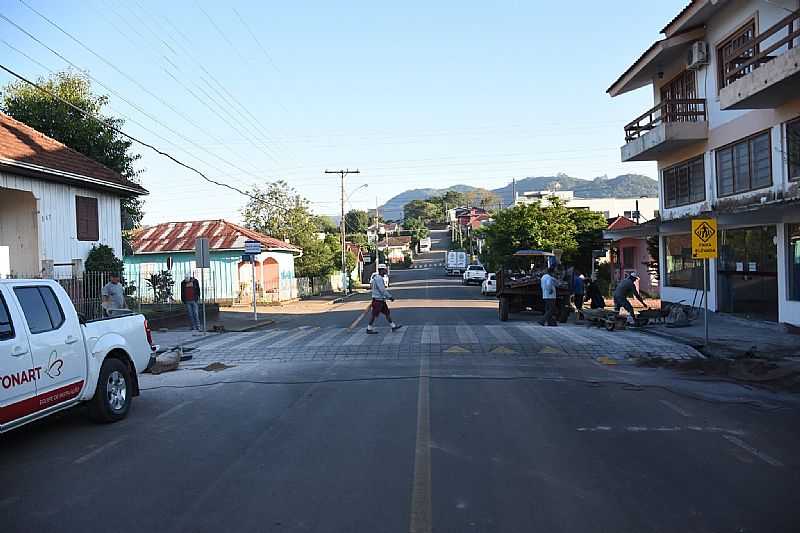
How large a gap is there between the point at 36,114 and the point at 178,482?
84.0ft

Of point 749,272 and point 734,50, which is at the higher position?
point 734,50

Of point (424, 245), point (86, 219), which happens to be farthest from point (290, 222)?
point (424, 245)

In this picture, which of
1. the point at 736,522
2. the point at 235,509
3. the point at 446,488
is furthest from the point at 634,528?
the point at 235,509

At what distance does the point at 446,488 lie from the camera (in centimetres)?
578

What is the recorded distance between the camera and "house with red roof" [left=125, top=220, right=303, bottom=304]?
134 ft

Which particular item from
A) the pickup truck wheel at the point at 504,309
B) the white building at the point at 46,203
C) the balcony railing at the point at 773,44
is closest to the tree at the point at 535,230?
the pickup truck wheel at the point at 504,309

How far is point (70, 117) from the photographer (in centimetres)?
2756

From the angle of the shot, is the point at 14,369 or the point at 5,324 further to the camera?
the point at 5,324

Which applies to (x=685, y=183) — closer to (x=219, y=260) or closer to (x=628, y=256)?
(x=628, y=256)

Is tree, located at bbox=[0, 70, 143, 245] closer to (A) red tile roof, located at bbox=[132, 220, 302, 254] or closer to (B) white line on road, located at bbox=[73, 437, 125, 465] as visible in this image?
(A) red tile roof, located at bbox=[132, 220, 302, 254]

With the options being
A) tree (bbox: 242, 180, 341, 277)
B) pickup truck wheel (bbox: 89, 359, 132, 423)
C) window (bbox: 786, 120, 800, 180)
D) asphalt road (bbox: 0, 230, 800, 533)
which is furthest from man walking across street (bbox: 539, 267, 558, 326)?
tree (bbox: 242, 180, 341, 277)

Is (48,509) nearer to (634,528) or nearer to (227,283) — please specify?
(634,528)

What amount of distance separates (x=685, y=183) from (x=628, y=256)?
51.3 ft

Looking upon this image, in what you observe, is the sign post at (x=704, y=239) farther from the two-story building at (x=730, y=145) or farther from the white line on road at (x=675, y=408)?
the white line on road at (x=675, y=408)
